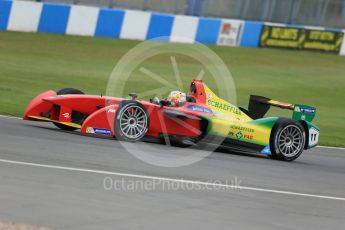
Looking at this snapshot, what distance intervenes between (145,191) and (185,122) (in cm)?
385

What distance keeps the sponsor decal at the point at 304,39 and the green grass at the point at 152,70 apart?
3.14 feet

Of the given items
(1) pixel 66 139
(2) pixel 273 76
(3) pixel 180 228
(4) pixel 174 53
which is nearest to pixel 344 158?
(1) pixel 66 139

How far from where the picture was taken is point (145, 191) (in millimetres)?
9016

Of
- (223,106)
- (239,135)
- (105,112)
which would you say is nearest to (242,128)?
(239,135)

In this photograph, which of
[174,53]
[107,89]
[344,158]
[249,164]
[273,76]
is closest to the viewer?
[249,164]

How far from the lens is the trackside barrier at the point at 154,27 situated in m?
26.5

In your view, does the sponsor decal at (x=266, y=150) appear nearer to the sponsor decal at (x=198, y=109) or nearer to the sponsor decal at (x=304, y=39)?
the sponsor decal at (x=198, y=109)

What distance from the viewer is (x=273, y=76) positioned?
2648cm

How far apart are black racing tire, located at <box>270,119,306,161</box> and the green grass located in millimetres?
3773

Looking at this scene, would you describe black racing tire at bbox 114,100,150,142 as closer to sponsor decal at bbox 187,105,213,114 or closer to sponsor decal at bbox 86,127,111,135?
sponsor decal at bbox 86,127,111,135

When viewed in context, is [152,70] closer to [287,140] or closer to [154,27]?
[154,27]

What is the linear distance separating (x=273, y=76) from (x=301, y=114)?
518 inches

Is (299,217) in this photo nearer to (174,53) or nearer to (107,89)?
(107,89)

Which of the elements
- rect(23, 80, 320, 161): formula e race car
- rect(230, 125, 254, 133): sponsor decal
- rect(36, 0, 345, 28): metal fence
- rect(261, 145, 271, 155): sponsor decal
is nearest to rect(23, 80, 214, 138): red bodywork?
rect(23, 80, 320, 161): formula e race car
